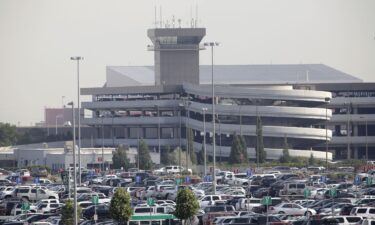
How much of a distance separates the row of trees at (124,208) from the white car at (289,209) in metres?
6.56

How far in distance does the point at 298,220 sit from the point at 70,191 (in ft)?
73.3

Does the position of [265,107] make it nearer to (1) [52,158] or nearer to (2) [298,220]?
(1) [52,158]

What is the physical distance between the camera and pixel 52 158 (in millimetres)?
146250

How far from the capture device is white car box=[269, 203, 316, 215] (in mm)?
71000

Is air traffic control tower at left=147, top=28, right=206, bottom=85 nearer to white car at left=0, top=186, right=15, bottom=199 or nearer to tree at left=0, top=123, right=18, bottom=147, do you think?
tree at left=0, top=123, right=18, bottom=147

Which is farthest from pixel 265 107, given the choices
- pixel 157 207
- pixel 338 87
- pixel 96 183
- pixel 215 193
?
pixel 157 207

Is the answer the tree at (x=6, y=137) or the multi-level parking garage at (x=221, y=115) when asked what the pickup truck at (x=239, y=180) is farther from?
the tree at (x=6, y=137)

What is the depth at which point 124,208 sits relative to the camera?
66.0 meters

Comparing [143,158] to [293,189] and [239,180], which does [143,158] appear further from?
[293,189]

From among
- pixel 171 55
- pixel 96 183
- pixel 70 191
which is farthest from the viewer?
pixel 171 55

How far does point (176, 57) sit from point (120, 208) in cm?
11152

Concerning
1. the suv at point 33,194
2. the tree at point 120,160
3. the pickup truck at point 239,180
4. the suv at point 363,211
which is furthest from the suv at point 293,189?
the tree at point 120,160

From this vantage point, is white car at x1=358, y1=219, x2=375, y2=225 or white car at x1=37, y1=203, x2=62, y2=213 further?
white car at x1=37, y1=203, x2=62, y2=213

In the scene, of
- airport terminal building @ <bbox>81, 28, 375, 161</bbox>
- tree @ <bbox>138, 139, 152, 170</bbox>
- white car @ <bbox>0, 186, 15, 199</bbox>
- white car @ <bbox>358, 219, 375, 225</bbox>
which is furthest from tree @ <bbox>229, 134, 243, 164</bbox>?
white car @ <bbox>358, 219, 375, 225</bbox>
